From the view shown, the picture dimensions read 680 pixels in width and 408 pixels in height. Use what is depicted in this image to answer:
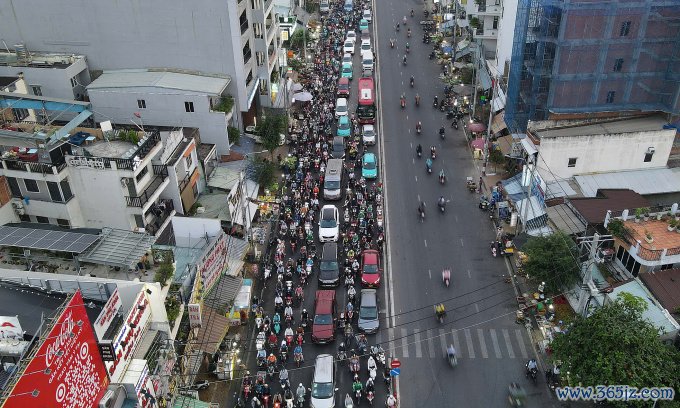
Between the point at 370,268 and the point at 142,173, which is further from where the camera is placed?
the point at 370,268

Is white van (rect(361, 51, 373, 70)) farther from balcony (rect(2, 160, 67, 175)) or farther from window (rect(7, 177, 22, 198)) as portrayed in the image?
window (rect(7, 177, 22, 198))

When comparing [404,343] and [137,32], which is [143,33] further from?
[404,343]

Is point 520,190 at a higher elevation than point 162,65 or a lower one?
lower

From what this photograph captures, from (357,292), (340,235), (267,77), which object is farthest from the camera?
(267,77)

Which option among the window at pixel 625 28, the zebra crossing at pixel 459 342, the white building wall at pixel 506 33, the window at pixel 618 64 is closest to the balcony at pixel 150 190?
the zebra crossing at pixel 459 342

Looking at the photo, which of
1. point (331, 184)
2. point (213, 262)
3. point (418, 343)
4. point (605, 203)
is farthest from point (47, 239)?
point (605, 203)

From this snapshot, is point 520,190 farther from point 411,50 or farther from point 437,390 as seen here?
point 411,50

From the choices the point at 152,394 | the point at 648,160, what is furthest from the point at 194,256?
the point at 648,160
